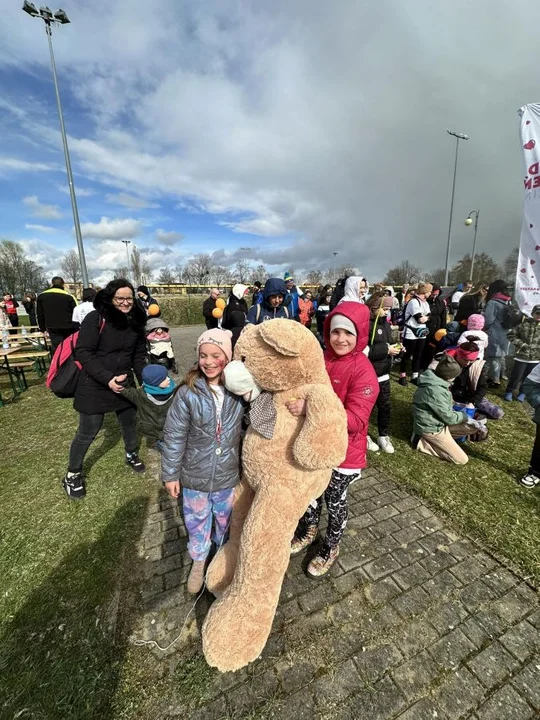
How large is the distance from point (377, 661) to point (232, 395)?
183 cm

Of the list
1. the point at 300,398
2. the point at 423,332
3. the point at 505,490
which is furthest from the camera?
the point at 423,332

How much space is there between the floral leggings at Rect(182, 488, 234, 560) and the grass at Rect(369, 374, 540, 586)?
225 cm

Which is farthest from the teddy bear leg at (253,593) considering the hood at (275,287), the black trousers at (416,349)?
the black trousers at (416,349)

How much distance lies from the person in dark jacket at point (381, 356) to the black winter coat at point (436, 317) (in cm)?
359

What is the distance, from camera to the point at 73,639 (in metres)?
2.05

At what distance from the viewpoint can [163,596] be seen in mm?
2293

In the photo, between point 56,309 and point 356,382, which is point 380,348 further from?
point 56,309

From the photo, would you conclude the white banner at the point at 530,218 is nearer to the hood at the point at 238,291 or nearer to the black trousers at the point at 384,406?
the black trousers at the point at 384,406

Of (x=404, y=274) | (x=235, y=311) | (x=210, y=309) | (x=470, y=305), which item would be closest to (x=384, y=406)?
(x=235, y=311)

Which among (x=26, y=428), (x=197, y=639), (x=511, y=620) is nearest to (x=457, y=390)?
(x=511, y=620)

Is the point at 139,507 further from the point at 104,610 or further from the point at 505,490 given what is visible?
the point at 505,490

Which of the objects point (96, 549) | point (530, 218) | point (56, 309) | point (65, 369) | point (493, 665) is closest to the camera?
point (493, 665)

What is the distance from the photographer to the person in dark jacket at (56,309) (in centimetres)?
692

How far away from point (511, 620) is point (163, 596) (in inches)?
94.8
